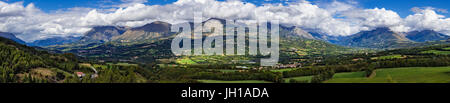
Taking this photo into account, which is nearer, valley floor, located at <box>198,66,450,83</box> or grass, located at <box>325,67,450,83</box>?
grass, located at <box>325,67,450,83</box>

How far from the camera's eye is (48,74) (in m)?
89.2

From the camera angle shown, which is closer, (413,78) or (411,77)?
(413,78)

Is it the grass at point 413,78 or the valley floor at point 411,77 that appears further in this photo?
the valley floor at point 411,77
